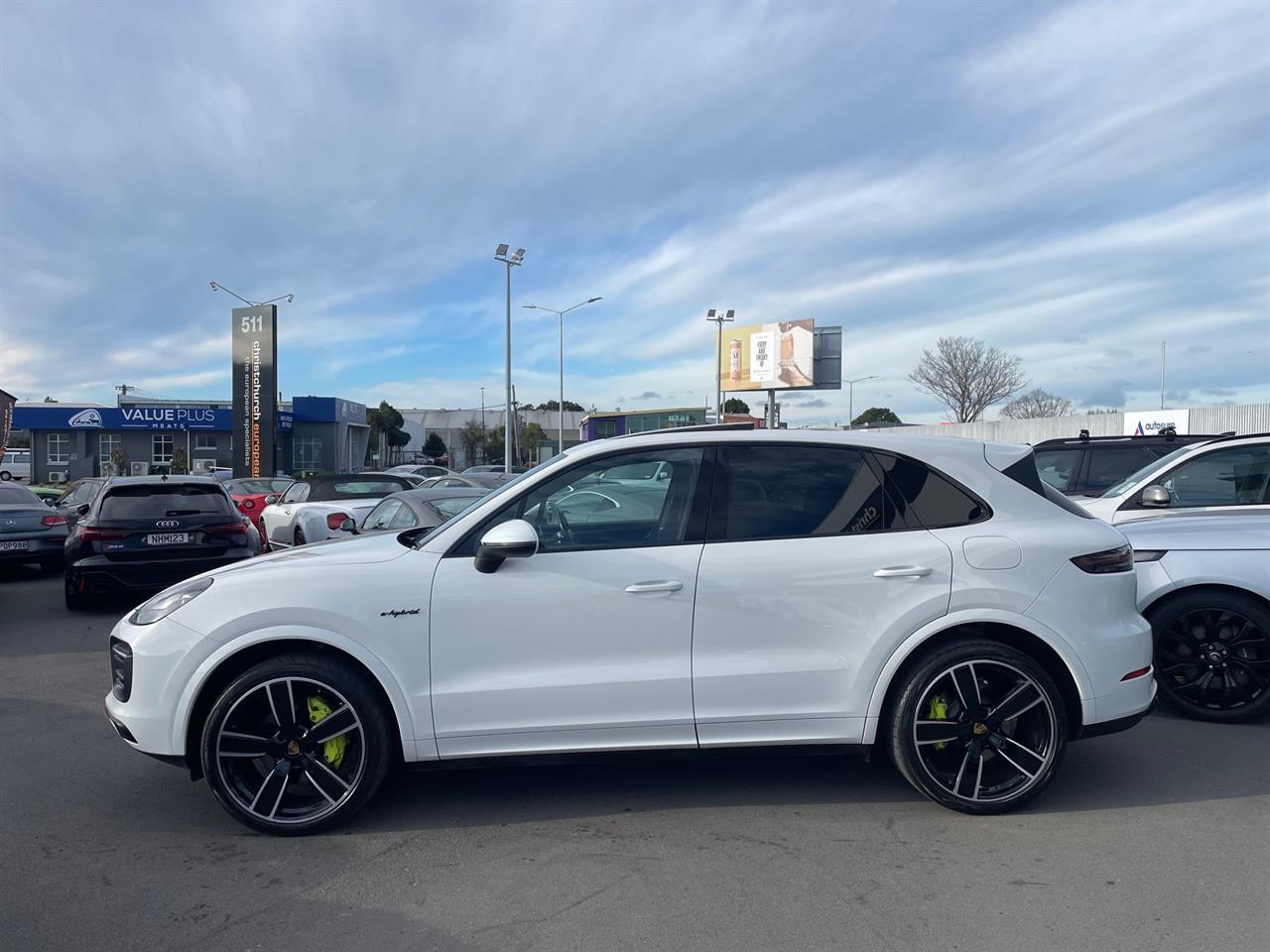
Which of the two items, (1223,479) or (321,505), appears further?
(321,505)

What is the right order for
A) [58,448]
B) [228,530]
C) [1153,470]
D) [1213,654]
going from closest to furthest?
[1213,654], [1153,470], [228,530], [58,448]

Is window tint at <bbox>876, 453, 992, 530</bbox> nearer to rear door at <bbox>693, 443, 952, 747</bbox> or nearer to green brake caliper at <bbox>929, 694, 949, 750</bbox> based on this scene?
rear door at <bbox>693, 443, 952, 747</bbox>

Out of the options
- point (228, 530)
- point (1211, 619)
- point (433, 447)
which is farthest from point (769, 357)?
point (1211, 619)

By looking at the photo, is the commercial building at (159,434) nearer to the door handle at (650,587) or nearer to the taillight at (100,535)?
the taillight at (100,535)

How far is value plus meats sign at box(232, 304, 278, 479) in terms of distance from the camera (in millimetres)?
36125

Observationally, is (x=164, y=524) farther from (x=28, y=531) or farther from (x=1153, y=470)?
(x=1153, y=470)

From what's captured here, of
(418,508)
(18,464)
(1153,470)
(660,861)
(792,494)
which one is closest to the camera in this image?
(660,861)

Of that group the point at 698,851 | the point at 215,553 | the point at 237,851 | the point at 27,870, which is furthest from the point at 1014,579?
the point at 215,553

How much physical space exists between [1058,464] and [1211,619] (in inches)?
199

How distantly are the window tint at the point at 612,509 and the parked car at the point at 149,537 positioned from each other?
6914 mm

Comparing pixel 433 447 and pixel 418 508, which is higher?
pixel 433 447

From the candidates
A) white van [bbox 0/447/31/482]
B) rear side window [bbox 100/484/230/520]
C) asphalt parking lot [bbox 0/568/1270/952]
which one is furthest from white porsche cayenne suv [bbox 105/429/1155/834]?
white van [bbox 0/447/31/482]

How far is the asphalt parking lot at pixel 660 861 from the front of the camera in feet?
10.6

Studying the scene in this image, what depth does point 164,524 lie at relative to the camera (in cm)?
987
